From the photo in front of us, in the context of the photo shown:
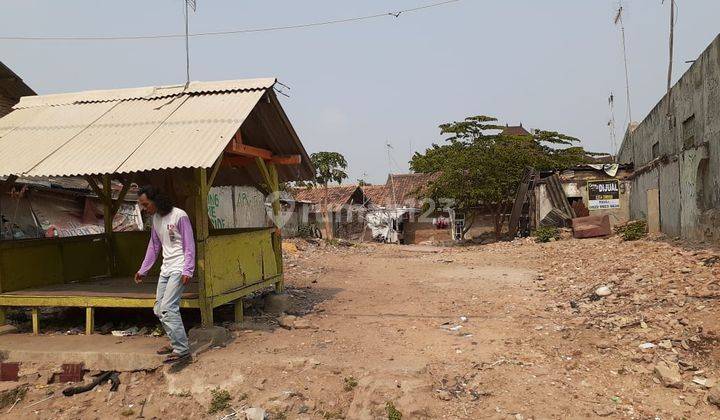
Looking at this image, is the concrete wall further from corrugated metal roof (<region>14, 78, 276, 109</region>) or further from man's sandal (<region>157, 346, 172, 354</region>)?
man's sandal (<region>157, 346, 172, 354</region>)

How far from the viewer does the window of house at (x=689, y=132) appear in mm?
11805

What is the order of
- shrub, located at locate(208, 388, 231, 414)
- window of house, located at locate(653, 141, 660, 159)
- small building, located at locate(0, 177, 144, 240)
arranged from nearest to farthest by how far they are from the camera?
shrub, located at locate(208, 388, 231, 414), small building, located at locate(0, 177, 144, 240), window of house, located at locate(653, 141, 660, 159)

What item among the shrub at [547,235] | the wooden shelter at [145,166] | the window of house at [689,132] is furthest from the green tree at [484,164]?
the wooden shelter at [145,166]

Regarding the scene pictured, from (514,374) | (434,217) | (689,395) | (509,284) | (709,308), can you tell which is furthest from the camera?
(434,217)

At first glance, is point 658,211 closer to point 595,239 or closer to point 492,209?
point 595,239

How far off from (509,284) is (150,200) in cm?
691

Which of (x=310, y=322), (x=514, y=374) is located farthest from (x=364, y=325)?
(x=514, y=374)

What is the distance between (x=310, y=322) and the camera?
671cm

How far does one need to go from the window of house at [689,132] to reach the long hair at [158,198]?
37.8ft

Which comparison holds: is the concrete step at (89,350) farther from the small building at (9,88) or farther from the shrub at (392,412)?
the small building at (9,88)

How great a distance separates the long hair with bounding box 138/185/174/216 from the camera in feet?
16.9

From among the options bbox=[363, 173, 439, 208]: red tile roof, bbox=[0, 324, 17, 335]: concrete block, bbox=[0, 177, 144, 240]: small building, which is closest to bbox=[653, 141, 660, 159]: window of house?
bbox=[0, 177, 144, 240]: small building

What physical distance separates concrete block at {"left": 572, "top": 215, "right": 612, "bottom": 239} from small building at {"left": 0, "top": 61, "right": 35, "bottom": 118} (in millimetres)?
15773

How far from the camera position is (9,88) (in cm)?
1084
